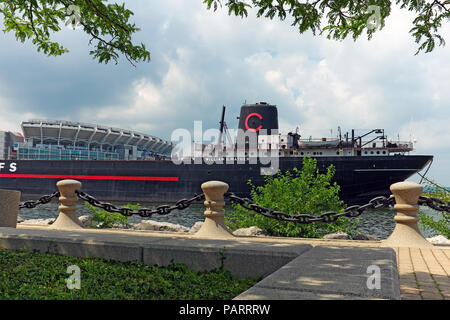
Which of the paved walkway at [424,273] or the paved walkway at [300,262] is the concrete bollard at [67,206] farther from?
the paved walkway at [424,273]

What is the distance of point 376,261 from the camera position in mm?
3473

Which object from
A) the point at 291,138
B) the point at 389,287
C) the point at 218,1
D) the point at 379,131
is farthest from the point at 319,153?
the point at 389,287

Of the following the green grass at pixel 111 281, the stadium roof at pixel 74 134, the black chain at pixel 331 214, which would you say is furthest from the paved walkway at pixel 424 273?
the stadium roof at pixel 74 134

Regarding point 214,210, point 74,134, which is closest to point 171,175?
point 214,210

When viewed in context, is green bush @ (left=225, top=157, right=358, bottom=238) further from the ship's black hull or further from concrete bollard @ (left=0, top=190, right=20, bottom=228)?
the ship's black hull

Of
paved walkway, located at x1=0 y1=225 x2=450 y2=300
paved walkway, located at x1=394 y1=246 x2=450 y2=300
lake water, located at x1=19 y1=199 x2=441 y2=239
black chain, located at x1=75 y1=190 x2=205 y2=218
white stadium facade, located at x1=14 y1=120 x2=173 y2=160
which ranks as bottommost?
lake water, located at x1=19 y1=199 x2=441 y2=239

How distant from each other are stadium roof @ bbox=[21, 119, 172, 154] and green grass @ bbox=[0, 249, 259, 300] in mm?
52048

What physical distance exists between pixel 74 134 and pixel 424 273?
183 ft

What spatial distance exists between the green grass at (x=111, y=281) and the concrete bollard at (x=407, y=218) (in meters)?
3.74

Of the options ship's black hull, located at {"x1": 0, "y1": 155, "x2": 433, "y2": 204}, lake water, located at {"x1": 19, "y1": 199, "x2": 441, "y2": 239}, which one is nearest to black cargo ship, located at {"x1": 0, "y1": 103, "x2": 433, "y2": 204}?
ship's black hull, located at {"x1": 0, "y1": 155, "x2": 433, "y2": 204}

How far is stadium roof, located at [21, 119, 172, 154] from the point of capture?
50781mm
